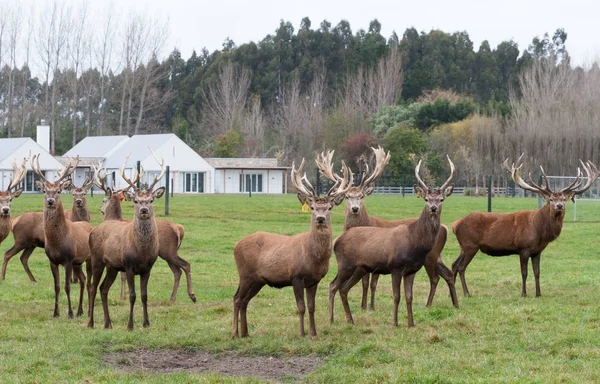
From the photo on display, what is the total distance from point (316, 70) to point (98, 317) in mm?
99932

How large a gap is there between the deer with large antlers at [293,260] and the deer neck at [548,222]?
5.02 meters

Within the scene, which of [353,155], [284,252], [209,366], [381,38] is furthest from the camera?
[381,38]

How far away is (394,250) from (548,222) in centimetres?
445

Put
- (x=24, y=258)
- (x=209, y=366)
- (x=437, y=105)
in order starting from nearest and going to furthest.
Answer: (x=209, y=366), (x=24, y=258), (x=437, y=105)

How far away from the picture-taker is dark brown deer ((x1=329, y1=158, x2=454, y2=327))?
12.8 metres

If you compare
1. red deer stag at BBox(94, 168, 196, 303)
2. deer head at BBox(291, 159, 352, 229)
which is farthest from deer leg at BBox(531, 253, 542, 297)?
red deer stag at BBox(94, 168, 196, 303)

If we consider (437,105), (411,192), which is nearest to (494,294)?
(411,192)

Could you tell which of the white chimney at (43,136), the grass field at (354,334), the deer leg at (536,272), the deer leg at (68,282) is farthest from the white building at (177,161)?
the deer leg at (68,282)

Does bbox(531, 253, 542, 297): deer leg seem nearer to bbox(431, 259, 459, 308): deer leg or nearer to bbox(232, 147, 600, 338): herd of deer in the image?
bbox(232, 147, 600, 338): herd of deer

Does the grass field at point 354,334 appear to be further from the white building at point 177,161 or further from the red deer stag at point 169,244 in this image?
the white building at point 177,161

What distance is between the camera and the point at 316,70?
369ft

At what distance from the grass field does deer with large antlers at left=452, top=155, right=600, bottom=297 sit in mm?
657

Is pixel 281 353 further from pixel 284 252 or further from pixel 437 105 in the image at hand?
pixel 437 105

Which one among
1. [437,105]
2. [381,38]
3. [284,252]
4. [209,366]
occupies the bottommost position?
[209,366]
